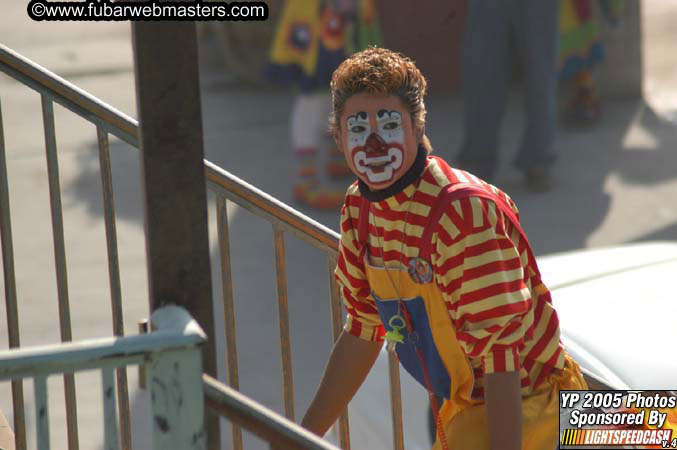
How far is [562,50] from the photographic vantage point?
32.0 ft

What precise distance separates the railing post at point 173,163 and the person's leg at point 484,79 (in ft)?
20.1

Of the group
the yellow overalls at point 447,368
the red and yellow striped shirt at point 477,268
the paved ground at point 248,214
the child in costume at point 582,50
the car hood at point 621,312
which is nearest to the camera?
the red and yellow striped shirt at point 477,268

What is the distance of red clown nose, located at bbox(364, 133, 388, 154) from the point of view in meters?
2.62

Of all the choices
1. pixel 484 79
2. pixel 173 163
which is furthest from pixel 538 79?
pixel 173 163

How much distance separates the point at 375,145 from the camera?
263cm

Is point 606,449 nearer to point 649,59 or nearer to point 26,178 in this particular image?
point 26,178

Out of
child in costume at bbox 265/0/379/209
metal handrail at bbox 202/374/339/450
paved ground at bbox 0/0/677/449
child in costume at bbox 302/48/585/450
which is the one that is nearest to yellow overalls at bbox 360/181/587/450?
child in costume at bbox 302/48/585/450

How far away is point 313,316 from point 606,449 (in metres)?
4.43

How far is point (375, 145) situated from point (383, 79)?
137 mm

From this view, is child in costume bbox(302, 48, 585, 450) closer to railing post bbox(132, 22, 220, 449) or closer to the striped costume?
the striped costume

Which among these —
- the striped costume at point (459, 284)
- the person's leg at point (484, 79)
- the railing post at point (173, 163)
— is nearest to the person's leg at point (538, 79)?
the person's leg at point (484, 79)

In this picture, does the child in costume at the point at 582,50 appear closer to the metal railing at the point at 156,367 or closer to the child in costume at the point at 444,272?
the child in costume at the point at 444,272

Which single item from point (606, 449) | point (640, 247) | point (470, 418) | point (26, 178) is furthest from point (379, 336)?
point (26, 178)

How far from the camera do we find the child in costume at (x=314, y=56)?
A: 797 centimetres
